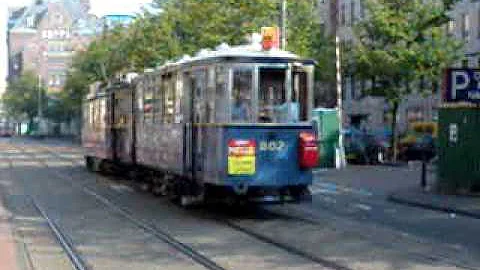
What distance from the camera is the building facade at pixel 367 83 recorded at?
187ft

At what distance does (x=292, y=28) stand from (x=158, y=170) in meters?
27.0

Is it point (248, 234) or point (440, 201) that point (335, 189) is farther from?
point (248, 234)

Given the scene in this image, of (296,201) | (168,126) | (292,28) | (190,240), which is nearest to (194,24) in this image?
(292,28)

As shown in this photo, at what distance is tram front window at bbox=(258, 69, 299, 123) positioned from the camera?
18.2 metres

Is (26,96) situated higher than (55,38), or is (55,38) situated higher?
(55,38)

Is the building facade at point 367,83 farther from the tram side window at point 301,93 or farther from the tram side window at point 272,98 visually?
the tram side window at point 272,98

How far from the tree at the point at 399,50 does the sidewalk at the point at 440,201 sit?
18.3 metres

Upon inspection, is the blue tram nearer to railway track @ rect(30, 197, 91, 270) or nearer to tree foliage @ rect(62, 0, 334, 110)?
railway track @ rect(30, 197, 91, 270)

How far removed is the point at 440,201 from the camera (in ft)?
74.4

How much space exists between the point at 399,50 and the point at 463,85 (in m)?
19.3

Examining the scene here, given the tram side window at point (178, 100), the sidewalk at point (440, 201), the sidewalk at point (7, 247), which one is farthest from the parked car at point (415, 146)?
the sidewalk at point (7, 247)

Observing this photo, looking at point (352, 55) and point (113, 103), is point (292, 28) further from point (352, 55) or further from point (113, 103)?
point (113, 103)

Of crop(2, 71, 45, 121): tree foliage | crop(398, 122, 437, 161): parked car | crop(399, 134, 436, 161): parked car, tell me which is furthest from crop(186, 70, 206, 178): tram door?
crop(2, 71, 45, 121): tree foliage

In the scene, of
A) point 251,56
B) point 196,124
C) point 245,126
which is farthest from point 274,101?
point 196,124
